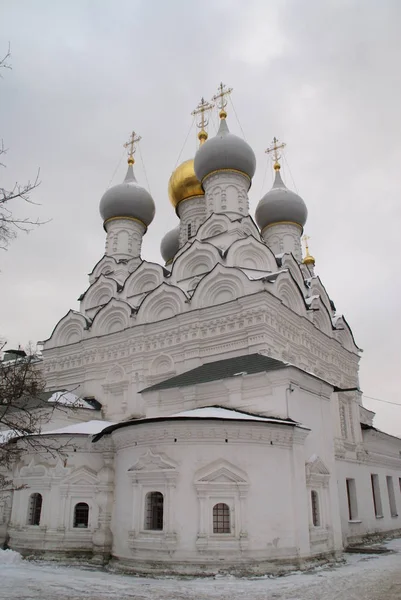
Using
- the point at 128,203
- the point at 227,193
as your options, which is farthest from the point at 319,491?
the point at 128,203

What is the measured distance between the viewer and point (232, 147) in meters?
18.2

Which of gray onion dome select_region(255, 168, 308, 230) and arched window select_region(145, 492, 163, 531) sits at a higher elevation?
gray onion dome select_region(255, 168, 308, 230)

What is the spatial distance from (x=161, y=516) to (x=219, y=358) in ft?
16.4

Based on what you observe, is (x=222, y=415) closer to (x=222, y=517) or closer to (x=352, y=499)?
(x=222, y=517)

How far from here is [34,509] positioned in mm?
10562

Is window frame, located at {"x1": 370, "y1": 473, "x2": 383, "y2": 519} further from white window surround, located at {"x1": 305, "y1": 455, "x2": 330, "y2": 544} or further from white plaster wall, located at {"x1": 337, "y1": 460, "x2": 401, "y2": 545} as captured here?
white window surround, located at {"x1": 305, "y1": 455, "x2": 330, "y2": 544}

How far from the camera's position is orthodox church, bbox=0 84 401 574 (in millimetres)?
8641

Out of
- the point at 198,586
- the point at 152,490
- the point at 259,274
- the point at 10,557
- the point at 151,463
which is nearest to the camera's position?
the point at 198,586

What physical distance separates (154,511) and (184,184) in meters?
14.7

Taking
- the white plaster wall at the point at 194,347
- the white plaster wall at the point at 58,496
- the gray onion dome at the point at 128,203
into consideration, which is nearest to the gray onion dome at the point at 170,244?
the gray onion dome at the point at 128,203

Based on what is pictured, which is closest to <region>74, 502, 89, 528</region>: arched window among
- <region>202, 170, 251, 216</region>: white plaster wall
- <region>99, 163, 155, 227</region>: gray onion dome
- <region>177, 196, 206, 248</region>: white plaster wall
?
<region>202, 170, 251, 216</region>: white plaster wall

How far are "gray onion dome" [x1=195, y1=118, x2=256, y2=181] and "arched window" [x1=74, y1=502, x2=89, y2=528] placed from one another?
12422 millimetres

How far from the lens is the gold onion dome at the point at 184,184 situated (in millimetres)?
20703

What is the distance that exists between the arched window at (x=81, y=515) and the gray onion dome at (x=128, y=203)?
1234cm
